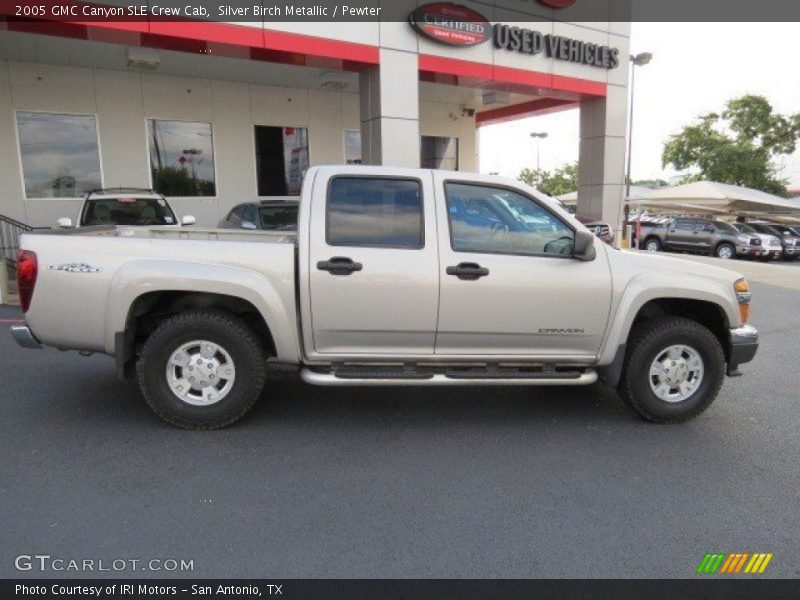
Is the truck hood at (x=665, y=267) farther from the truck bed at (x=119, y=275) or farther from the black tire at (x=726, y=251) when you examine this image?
the black tire at (x=726, y=251)

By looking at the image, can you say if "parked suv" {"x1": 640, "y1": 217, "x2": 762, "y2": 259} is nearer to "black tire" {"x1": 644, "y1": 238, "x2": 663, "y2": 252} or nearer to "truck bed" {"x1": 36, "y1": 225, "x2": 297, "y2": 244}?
"black tire" {"x1": 644, "y1": 238, "x2": 663, "y2": 252}

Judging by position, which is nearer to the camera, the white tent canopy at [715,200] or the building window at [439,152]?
the building window at [439,152]

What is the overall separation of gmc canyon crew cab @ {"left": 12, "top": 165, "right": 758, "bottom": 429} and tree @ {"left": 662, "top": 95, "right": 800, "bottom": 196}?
4145 centimetres

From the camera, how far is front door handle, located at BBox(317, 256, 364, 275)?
4090 mm

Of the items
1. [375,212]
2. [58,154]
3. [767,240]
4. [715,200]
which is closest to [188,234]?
[375,212]

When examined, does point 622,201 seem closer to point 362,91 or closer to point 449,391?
point 362,91

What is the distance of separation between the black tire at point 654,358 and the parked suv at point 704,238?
20775mm

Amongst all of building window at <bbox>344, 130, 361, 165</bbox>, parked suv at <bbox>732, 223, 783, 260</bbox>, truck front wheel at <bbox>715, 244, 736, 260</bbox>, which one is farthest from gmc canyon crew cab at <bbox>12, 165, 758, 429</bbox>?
parked suv at <bbox>732, 223, 783, 260</bbox>

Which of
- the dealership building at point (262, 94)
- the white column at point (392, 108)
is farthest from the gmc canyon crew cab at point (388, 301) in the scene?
the white column at point (392, 108)

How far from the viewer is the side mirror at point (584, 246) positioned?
4199 mm

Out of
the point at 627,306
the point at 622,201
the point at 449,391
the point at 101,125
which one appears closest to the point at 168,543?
the point at 449,391

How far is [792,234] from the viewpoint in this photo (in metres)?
25.9

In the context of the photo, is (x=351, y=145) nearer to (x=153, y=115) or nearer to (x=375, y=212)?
(x=153, y=115)
